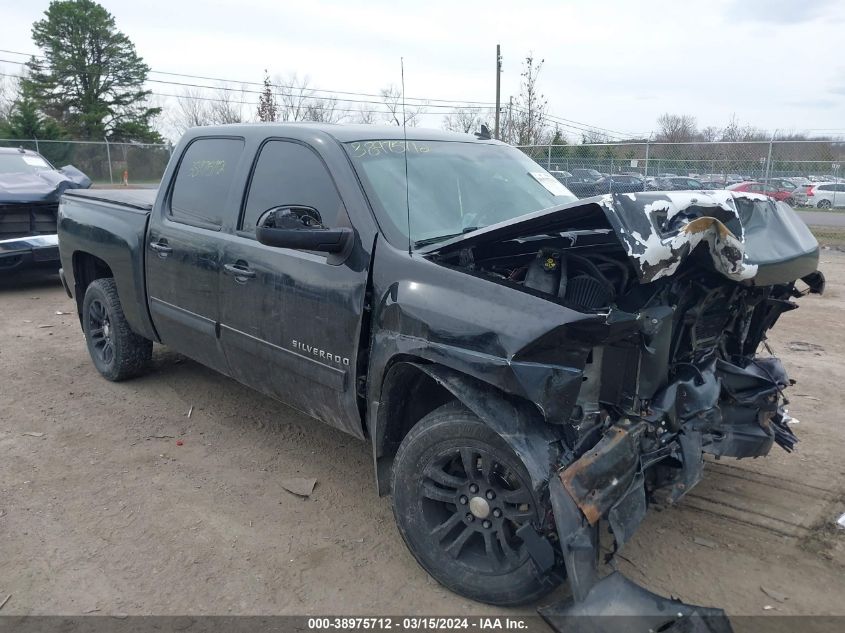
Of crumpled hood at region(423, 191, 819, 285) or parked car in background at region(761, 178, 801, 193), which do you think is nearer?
crumpled hood at region(423, 191, 819, 285)

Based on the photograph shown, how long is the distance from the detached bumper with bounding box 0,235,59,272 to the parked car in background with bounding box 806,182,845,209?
18.0 m

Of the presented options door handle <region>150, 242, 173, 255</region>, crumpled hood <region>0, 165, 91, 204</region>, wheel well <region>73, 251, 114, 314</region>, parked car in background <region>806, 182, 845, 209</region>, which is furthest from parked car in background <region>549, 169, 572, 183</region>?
door handle <region>150, 242, 173, 255</region>

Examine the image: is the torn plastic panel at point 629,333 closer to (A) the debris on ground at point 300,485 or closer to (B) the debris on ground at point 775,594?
(B) the debris on ground at point 775,594

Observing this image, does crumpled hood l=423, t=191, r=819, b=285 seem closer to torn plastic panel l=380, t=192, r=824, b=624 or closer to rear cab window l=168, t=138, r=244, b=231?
torn plastic panel l=380, t=192, r=824, b=624

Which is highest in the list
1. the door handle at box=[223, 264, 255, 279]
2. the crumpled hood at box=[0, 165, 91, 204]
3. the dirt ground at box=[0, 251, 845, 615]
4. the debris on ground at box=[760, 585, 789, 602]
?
the crumpled hood at box=[0, 165, 91, 204]

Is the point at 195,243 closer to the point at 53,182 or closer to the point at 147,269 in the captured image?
the point at 147,269

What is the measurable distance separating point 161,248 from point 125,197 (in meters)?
1.21

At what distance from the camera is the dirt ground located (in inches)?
114

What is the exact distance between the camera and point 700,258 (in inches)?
108

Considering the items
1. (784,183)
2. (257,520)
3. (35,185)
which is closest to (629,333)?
(257,520)

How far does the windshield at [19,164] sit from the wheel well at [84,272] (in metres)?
4.89

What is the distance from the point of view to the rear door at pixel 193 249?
4020mm

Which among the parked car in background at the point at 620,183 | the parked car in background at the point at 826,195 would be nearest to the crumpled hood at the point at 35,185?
the parked car in background at the point at 620,183

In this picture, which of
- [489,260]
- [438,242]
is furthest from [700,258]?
[438,242]
